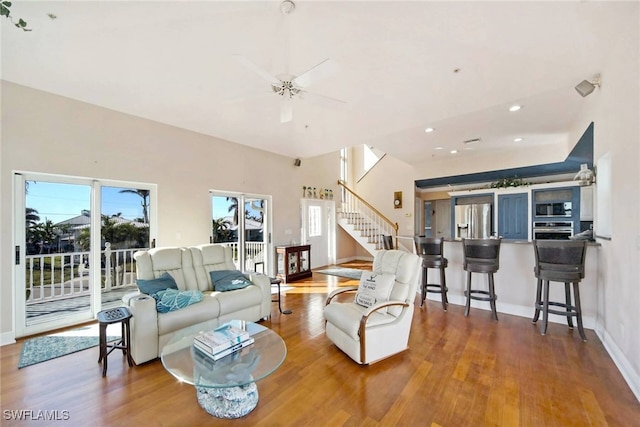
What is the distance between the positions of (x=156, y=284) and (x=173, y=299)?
1.20ft

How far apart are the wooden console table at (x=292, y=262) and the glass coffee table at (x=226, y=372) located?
3912mm

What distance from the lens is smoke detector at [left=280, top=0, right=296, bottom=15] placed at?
7.07 feet

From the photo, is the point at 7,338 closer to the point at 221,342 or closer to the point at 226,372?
the point at 221,342

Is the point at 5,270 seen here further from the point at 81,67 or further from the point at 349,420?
the point at 349,420

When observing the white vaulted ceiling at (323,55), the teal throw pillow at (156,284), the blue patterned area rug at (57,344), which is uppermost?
the white vaulted ceiling at (323,55)

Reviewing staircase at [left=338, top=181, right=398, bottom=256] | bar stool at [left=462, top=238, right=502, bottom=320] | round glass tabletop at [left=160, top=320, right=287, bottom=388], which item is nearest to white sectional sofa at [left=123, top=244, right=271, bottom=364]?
round glass tabletop at [left=160, top=320, right=287, bottom=388]

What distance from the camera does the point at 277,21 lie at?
239 centimetres

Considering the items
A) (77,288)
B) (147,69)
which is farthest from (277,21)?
(77,288)

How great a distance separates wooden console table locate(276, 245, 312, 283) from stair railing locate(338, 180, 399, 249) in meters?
2.63

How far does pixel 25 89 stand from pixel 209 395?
13.7 ft

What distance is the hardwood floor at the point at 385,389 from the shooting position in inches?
75.9

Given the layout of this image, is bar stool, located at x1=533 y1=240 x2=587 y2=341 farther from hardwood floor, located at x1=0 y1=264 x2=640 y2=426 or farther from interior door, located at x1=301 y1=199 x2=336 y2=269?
interior door, located at x1=301 y1=199 x2=336 y2=269

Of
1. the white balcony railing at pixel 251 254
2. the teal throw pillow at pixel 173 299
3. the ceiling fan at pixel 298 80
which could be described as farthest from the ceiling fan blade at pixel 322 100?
the white balcony railing at pixel 251 254

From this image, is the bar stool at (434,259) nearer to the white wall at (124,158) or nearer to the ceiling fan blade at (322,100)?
the ceiling fan blade at (322,100)
